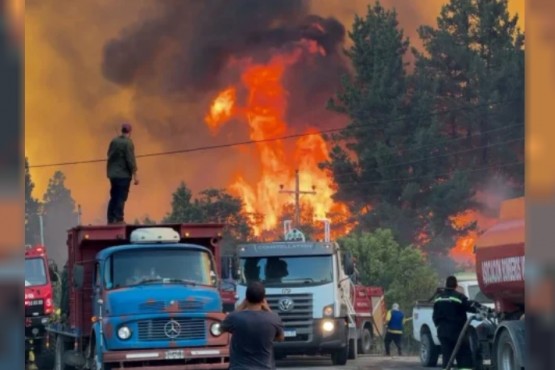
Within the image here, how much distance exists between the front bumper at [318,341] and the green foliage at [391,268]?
2563 cm

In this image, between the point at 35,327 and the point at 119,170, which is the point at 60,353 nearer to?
the point at 119,170

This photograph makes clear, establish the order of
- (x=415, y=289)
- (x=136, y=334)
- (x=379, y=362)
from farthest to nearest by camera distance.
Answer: (x=415, y=289) → (x=379, y=362) → (x=136, y=334)

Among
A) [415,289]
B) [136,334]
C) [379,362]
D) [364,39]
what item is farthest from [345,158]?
[136,334]

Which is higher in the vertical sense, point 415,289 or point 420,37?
point 420,37

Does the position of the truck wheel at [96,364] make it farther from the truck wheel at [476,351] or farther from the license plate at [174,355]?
the truck wheel at [476,351]

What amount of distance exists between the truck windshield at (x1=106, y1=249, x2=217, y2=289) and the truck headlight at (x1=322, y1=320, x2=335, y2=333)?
606 cm

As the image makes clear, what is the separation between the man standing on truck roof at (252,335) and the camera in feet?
26.6

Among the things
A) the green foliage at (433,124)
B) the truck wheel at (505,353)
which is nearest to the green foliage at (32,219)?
the green foliage at (433,124)

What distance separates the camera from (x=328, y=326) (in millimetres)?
21469

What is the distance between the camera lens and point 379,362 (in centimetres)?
2353

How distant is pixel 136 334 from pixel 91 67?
200 ft

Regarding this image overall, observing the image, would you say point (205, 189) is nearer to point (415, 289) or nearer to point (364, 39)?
point (364, 39)

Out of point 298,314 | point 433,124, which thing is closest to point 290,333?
point 298,314

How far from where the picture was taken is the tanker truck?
50.1ft
